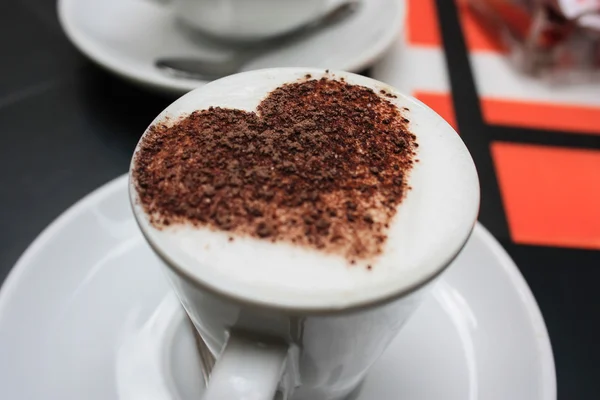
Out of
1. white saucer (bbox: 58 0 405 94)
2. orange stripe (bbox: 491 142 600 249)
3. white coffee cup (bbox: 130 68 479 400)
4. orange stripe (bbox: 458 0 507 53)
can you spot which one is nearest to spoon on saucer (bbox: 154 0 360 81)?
white saucer (bbox: 58 0 405 94)

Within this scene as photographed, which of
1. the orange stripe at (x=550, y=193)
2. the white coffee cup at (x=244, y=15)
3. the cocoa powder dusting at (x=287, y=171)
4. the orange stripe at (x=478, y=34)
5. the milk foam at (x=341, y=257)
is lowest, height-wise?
the orange stripe at (x=550, y=193)

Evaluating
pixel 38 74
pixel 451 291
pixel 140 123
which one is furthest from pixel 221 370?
pixel 38 74

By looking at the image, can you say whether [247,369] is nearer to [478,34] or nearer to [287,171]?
[287,171]

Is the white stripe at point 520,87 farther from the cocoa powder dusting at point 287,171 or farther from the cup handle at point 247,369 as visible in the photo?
the cup handle at point 247,369

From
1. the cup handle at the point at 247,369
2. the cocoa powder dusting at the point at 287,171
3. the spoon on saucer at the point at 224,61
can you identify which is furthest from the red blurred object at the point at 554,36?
the cup handle at the point at 247,369

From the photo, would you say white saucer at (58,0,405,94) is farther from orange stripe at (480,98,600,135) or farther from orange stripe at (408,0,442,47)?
orange stripe at (480,98,600,135)

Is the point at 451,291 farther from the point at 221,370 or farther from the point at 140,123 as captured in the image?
the point at 140,123

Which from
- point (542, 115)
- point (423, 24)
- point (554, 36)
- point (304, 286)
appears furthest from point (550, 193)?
point (304, 286)
